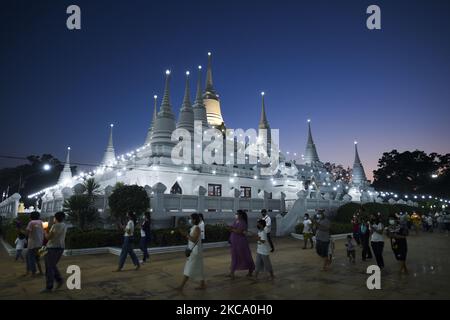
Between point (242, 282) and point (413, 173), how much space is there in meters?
61.9

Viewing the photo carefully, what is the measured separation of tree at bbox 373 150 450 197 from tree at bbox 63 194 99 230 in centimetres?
5756

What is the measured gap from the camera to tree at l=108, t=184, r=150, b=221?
1403 cm

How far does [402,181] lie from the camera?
57938 millimetres

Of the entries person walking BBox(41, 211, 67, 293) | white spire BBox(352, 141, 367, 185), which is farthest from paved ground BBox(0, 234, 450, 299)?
white spire BBox(352, 141, 367, 185)

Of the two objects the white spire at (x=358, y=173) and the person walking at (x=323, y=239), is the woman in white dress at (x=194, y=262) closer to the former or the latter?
the person walking at (x=323, y=239)

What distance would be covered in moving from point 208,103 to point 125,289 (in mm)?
40661

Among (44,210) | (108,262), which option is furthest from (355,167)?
(108,262)

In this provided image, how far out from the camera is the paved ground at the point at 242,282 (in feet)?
21.6

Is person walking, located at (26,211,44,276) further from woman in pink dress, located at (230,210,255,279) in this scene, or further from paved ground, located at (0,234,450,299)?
woman in pink dress, located at (230,210,255,279)

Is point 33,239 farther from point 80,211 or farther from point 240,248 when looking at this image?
point 80,211

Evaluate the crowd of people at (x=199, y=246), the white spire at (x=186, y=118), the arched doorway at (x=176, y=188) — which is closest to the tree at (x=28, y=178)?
the white spire at (x=186, y=118)

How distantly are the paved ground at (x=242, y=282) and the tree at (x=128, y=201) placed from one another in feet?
10.9
